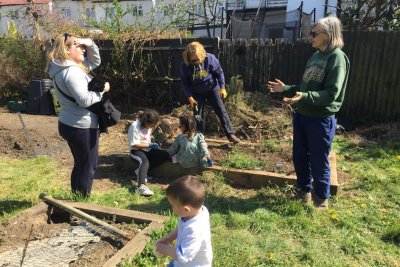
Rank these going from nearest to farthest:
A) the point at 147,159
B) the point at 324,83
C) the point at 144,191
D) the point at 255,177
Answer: the point at 324,83 < the point at 144,191 < the point at 255,177 < the point at 147,159

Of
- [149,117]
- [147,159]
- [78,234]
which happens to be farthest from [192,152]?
[78,234]

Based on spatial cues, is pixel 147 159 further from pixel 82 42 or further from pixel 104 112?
pixel 82 42

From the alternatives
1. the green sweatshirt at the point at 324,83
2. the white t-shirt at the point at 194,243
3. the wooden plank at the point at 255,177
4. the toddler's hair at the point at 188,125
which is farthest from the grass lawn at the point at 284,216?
the green sweatshirt at the point at 324,83

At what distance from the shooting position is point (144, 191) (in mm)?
4855

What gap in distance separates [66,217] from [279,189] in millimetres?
2493

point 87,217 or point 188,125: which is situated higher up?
point 188,125

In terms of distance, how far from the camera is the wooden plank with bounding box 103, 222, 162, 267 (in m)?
3.01

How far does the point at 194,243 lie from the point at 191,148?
3.06m

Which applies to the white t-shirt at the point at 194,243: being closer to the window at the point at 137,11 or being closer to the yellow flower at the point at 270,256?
the yellow flower at the point at 270,256

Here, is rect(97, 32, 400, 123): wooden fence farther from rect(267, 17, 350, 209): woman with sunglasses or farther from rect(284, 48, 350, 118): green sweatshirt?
rect(284, 48, 350, 118): green sweatshirt

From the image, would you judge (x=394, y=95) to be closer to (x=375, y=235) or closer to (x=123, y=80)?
(x=375, y=235)

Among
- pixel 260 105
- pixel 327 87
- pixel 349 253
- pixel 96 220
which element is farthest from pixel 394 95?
pixel 96 220

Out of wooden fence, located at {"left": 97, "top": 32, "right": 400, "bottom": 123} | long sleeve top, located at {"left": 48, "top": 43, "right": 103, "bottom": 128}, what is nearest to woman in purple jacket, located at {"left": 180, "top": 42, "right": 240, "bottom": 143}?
long sleeve top, located at {"left": 48, "top": 43, "right": 103, "bottom": 128}

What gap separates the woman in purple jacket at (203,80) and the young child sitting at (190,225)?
13.5ft
